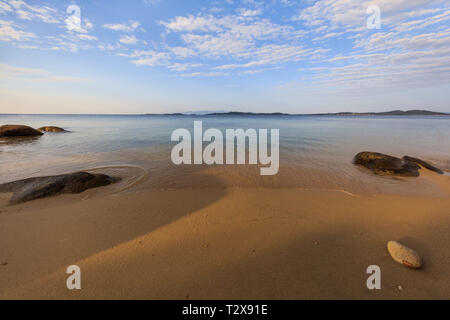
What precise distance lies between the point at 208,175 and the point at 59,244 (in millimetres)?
4625

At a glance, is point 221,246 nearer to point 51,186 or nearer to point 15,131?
point 51,186

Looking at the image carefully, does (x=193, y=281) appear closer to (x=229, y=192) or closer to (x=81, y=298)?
(x=81, y=298)

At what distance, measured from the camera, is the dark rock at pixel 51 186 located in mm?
4660

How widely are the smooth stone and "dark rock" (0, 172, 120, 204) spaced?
7755 millimetres

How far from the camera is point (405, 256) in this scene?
101 inches

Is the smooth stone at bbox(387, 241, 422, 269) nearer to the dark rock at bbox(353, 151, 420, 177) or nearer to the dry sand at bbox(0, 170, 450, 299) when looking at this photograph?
the dry sand at bbox(0, 170, 450, 299)

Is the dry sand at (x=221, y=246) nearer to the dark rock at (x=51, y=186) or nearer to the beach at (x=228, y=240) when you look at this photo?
the beach at (x=228, y=240)

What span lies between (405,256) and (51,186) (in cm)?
857

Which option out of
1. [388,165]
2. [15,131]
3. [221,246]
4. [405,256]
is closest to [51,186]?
[221,246]

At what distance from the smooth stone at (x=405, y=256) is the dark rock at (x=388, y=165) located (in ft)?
19.2

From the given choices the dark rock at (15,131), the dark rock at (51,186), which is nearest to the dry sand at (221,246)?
the dark rock at (51,186)

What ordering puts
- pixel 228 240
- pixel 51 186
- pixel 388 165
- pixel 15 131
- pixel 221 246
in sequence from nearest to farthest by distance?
pixel 221 246 → pixel 228 240 → pixel 51 186 → pixel 388 165 → pixel 15 131

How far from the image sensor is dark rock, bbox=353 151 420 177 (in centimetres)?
690
